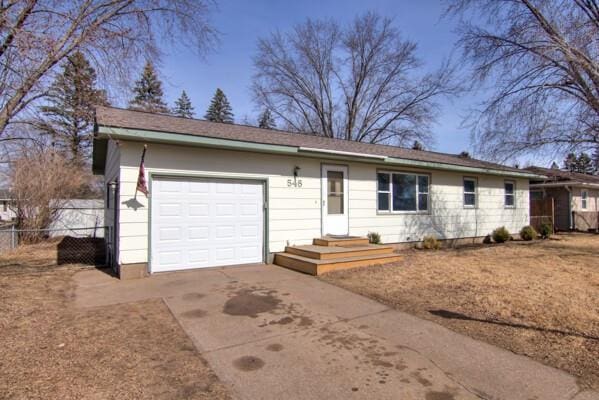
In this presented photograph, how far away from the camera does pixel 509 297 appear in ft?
17.5

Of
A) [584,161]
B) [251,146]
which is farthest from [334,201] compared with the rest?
[584,161]

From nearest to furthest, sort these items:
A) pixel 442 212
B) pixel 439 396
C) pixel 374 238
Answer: pixel 439 396, pixel 374 238, pixel 442 212

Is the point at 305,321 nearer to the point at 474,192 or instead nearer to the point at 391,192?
the point at 391,192

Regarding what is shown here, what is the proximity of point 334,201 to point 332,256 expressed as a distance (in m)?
2.30

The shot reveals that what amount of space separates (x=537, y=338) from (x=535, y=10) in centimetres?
1101

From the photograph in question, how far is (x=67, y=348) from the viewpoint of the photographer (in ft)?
11.5

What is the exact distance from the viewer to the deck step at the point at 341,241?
334 inches

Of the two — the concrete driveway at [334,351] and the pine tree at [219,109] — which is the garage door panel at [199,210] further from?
the pine tree at [219,109]

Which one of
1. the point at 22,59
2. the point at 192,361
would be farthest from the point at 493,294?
the point at 22,59

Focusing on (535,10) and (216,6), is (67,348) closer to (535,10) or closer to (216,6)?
(216,6)

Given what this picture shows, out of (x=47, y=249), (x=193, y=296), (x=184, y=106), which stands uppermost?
(x=184, y=106)

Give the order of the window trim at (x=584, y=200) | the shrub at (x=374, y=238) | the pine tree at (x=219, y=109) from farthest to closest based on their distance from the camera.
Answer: the pine tree at (x=219, y=109), the window trim at (x=584, y=200), the shrub at (x=374, y=238)

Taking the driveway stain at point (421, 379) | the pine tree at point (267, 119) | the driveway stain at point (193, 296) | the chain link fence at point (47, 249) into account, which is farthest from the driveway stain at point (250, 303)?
the pine tree at point (267, 119)

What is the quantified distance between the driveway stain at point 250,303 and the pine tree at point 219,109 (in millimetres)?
39866
